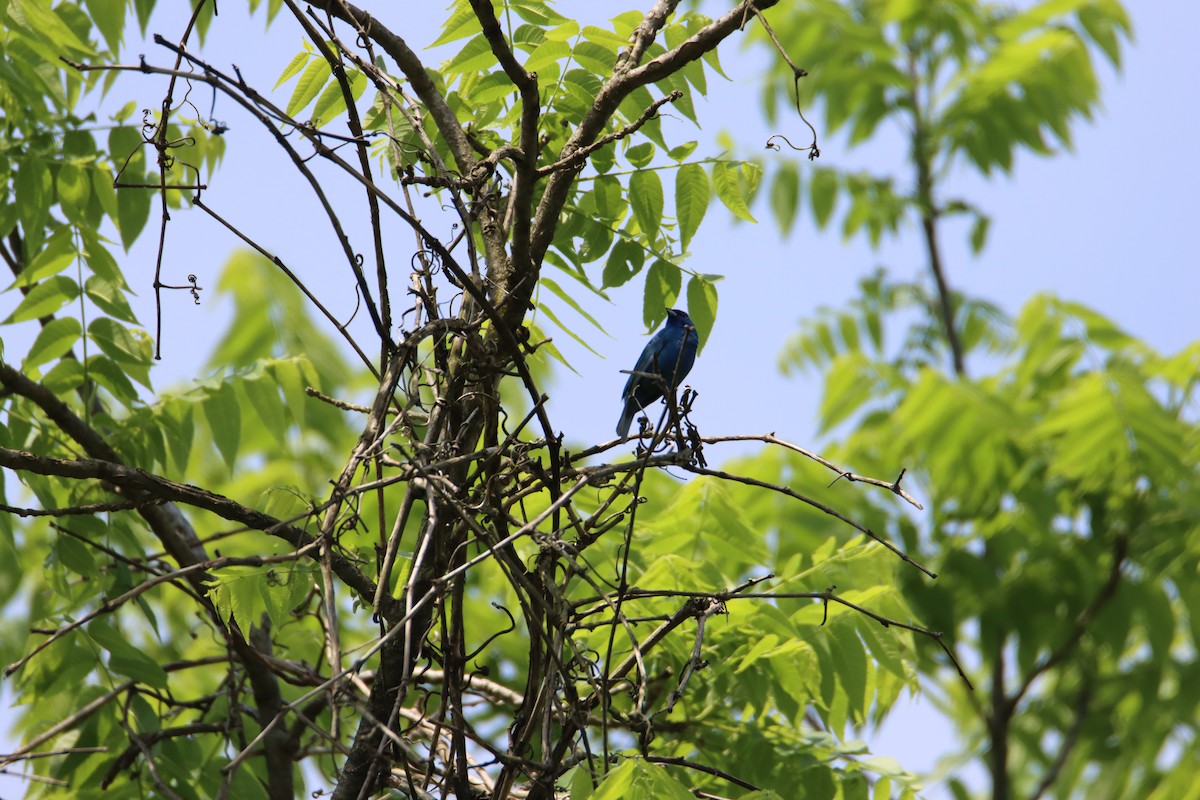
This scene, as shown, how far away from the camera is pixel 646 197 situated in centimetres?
344

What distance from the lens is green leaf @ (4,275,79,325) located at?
13.4 feet

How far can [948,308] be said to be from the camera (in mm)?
10992

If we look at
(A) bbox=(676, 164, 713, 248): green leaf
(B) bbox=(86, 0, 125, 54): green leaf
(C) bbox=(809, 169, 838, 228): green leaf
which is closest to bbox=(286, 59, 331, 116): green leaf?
(A) bbox=(676, 164, 713, 248): green leaf

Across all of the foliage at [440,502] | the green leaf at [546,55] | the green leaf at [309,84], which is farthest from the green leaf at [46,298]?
the green leaf at [546,55]

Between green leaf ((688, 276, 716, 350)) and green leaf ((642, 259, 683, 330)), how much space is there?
0.06m

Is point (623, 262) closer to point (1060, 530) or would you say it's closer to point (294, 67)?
point (294, 67)

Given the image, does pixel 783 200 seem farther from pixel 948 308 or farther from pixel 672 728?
pixel 672 728

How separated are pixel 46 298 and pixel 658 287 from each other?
7.43 ft

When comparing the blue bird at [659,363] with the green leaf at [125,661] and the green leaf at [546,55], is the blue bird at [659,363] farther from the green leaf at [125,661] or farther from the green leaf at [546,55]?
the green leaf at [125,661]

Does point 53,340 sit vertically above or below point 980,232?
below

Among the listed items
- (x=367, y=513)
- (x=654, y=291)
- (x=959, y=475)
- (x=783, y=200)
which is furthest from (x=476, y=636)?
(x=783, y=200)

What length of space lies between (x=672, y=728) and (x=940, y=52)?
29.0 ft

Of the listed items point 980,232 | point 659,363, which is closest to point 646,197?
point 659,363

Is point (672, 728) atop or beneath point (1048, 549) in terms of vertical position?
beneath
